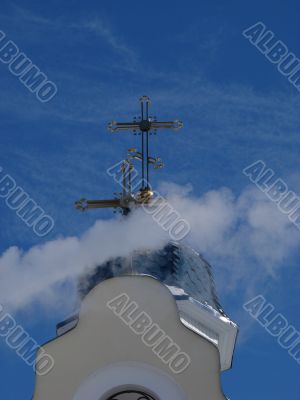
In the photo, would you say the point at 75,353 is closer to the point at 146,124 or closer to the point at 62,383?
the point at 62,383

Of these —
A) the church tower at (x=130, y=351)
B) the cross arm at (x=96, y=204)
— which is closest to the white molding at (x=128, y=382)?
the church tower at (x=130, y=351)

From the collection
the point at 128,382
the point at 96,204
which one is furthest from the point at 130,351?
the point at 96,204

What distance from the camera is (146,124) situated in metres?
11.7

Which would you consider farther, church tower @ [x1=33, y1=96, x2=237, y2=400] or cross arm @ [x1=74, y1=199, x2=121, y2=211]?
cross arm @ [x1=74, y1=199, x2=121, y2=211]

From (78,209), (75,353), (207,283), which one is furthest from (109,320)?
(78,209)

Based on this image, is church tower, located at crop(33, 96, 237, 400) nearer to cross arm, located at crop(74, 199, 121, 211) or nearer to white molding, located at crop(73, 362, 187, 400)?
white molding, located at crop(73, 362, 187, 400)

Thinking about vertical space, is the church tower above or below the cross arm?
below

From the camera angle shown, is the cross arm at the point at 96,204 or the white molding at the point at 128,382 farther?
the cross arm at the point at 96,204

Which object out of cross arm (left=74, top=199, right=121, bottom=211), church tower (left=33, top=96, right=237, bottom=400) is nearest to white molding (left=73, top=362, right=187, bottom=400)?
church tower (left=33, top=96, right=237, bottom=400)

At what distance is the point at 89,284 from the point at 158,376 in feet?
8.43

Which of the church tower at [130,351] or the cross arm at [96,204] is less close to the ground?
the cross arm at [96,204]

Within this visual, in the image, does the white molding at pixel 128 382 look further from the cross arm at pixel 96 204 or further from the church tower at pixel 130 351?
the cross arm at pixel 96 204

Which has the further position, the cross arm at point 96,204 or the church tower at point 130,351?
the cross arm at point 96,204

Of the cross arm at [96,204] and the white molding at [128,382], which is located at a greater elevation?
the cross arm at [96,204]
